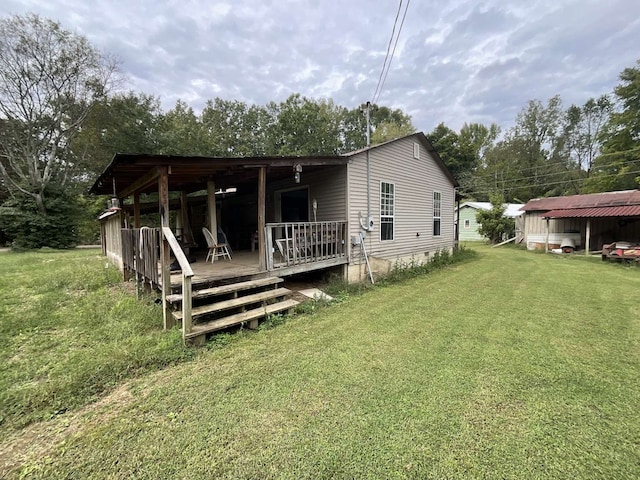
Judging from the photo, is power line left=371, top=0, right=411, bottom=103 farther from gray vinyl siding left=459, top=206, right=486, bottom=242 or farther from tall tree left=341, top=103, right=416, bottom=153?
tall tree left=341, top=103, right=416, bottom=153

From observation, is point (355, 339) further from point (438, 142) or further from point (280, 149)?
point (438, 142)

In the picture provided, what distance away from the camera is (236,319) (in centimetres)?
414

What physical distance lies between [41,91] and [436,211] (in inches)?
995

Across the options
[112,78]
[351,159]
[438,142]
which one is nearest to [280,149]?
[112,78]

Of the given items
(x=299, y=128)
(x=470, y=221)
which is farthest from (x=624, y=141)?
(x=299, y=128)

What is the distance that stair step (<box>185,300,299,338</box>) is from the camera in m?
3.71

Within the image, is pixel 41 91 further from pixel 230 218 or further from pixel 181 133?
pixel 230 218

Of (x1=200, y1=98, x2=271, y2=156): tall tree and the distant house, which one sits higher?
(x1=200, y1=98, x2=271, y2=156): tall tree

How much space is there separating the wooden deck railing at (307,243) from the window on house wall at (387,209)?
1.82 meters

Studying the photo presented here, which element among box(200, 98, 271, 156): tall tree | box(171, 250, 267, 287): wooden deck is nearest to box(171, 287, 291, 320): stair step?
box(171, 250, 267, 287): wooden deck

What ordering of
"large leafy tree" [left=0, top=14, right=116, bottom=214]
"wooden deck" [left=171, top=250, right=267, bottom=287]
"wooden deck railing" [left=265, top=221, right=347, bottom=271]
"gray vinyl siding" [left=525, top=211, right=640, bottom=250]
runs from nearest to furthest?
1. "wooden deck" [left=171, top=250, right=267, bottom=287]
2. "wooden deck railing" [left=265, top=221, right=347, bottom=271]
3. "gray vinyl siding" [left=525, top=211, right=640, bottom=250]
4. "large leafy tree" [left=0, top=14, right=116, bottom=214]

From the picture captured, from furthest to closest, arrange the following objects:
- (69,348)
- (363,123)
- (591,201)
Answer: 1. (363,123)
2. (591,201)
3. (69,348)

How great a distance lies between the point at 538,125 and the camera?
3241 centimetres

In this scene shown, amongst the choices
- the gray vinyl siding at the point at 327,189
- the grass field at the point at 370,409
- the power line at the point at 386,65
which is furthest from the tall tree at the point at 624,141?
the grass field at the point at 370,409
